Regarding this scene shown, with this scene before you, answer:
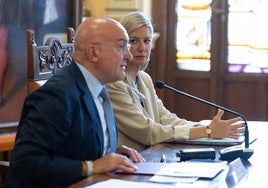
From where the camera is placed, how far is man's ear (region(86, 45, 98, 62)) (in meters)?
2.05

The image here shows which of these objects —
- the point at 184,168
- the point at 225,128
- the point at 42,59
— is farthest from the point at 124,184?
the point at 42,59

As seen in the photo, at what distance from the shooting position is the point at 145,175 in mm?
1876

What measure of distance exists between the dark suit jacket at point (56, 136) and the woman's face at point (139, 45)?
719 millimetres

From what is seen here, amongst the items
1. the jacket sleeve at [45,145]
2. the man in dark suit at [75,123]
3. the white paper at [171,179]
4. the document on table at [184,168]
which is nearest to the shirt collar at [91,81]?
the man in dark suit at [75,123]

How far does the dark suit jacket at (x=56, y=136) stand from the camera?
1848 millimetres

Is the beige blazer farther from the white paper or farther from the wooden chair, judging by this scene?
the white paper

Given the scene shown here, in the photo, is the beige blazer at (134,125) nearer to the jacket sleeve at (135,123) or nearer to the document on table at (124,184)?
the jacket sleeve at (135,123)

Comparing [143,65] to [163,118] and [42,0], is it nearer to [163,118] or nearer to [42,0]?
[163,118]

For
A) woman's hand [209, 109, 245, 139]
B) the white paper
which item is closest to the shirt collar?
the white paper

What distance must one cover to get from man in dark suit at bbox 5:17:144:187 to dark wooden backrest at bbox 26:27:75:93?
1.42 feet

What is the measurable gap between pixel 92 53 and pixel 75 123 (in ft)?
0.88

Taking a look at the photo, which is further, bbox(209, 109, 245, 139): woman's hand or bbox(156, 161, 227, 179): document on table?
bbox(209, 109, 245, 139): woman's hand

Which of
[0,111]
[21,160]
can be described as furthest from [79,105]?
[0,111]

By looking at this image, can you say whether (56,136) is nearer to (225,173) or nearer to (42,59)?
(225,173)
